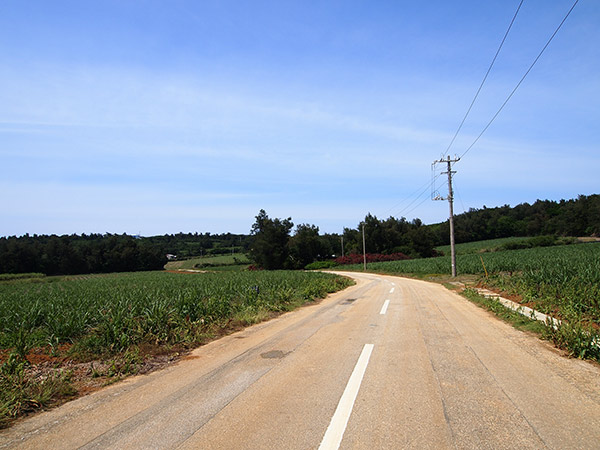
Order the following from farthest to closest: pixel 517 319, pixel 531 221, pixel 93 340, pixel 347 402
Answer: pixel 531 221 → pixel 517 319 → pixel 93 340 → pixel 347 402

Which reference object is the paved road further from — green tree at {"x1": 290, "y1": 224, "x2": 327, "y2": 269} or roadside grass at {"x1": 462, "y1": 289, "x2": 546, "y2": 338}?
green tree at {"x1": 290, "y1": 224, "x2": 327, "y2": 269}

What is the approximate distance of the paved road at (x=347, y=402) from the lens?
11.8ft

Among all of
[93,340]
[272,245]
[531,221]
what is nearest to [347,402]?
[93,340]

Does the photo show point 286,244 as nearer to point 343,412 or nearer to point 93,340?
point 93,340

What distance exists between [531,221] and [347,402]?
120532mm

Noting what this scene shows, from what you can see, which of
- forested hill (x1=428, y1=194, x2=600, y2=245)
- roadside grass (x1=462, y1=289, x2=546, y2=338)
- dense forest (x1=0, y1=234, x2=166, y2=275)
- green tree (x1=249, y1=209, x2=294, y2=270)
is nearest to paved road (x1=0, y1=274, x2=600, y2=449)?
roadside grass (x1=462, y1=289, x2=546, y2=338)

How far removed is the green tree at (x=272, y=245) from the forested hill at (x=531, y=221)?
58.4m

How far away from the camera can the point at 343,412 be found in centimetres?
412

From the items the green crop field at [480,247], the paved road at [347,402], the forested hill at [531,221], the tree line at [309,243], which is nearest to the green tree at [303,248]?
the tree line at [309,243]

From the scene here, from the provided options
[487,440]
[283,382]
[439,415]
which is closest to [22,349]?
[283,382]

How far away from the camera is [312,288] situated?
19891mm

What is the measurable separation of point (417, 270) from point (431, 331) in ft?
124

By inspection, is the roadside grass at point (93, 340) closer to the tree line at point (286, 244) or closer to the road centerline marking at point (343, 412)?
the road centerline marking at point (343, 412)

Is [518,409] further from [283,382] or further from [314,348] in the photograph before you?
[314,348]
